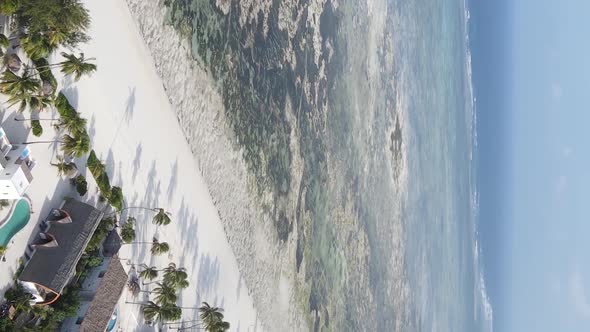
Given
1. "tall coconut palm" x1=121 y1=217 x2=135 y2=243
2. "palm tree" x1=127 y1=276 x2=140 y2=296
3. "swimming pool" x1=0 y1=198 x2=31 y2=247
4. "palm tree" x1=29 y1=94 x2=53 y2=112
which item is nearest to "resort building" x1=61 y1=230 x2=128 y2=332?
"tall coconut palm" x1=121 y1=217 x2=135 y2=243

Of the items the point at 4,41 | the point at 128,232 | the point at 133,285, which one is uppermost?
the point at 4,41

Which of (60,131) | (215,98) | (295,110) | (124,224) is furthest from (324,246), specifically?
(60,131)

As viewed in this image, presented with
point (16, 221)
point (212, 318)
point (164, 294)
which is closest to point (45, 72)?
point (16, 221)

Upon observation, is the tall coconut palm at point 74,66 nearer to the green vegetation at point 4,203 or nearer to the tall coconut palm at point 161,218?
the green vegetation at point 4,203

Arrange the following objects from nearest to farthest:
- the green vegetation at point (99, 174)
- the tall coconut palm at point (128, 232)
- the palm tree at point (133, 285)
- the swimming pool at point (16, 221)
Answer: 1. the swimming pool at point (16, 221)
2. the green vegetation at point (99, 174)
3. the tall coconut palm at point (128, 232)
4. the palm tree at point (133, 285)

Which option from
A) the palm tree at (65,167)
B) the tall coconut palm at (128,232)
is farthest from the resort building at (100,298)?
the palm tree at (65,167)

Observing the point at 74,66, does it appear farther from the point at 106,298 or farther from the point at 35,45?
the point at 106,298
